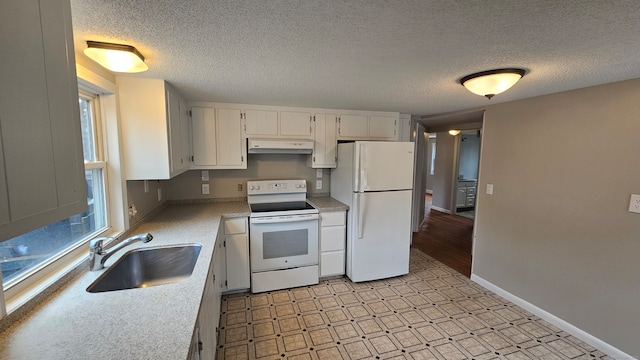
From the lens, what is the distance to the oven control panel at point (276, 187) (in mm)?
3219

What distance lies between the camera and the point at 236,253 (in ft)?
8.96

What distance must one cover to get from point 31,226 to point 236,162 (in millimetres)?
2454

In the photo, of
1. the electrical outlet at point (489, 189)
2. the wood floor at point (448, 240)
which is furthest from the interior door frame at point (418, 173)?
the electrical outlet at point (489, 189)

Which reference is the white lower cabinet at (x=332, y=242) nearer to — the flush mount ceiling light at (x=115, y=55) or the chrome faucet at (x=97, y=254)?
the chrome faucet at (x=97, y=254)

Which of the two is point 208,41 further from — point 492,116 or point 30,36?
point 492,116

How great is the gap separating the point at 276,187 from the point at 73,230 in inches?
78.5

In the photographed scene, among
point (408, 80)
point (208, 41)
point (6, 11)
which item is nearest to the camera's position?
point (6, 11)

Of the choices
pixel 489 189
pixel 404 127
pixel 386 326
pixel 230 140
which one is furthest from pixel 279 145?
pixel 489 189

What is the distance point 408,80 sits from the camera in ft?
6.50

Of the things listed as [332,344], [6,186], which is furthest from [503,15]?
[332,344]

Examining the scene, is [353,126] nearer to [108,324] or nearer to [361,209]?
[361,209]

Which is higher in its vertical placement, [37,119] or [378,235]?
[37,119]

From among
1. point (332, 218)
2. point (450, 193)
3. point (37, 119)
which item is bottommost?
point (450, 193)

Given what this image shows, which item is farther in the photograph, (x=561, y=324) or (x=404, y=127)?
(x=404, y=127)
